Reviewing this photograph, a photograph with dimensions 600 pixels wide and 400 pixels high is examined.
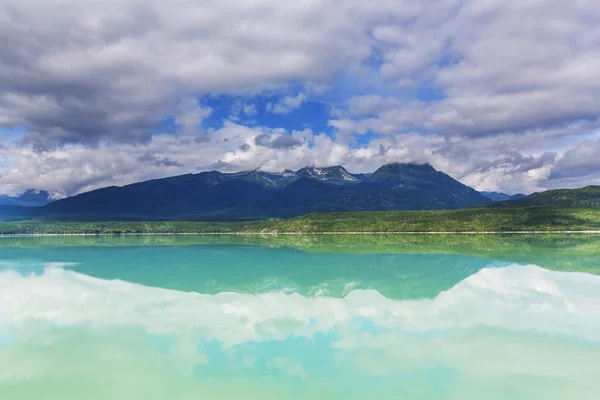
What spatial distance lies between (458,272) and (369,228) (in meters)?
127

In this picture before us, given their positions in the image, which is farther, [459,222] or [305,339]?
[459,222]

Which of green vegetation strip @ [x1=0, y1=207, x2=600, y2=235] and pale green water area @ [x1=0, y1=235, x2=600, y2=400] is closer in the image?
pale green water area @ [x1=0, y1=235, x2=600, y2=400]

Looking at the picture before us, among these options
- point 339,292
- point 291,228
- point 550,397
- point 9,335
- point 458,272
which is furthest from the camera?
point 291,228

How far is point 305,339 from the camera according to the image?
63.3 feet

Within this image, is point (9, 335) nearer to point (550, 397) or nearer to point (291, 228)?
point (550, 397)

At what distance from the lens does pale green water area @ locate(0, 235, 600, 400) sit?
13.9m

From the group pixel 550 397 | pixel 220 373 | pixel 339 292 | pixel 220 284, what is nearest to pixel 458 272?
pixel 339 292

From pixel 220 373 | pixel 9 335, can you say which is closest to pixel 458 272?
pixel 220 373

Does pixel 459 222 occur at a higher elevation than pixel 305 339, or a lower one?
higher

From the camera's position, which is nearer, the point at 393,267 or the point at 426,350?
the point at 426,350

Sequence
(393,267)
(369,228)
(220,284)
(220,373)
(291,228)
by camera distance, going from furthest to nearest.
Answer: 1. (291,228)
2. (369,228)
3. (393,267)
4. (220,284)
5. (220,373)

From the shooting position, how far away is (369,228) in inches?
6727

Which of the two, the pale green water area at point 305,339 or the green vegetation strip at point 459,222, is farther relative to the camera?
the green vegetation strip at point 459,222

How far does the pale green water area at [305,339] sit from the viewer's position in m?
13.9
